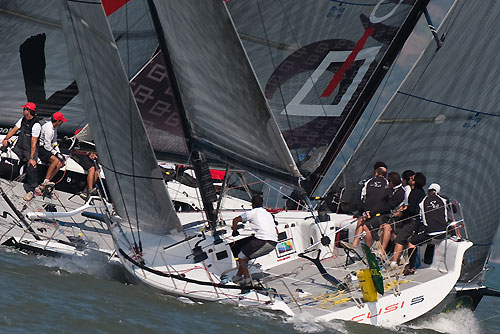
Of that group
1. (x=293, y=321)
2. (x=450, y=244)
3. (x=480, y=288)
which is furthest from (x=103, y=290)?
(x=480, y=288)

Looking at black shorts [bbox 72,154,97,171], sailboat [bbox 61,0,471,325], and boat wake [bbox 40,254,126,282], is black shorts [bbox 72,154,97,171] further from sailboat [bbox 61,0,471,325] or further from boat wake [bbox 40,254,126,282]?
sailboat [bbox 61,0,471,325]

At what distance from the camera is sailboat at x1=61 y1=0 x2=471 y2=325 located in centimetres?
1031

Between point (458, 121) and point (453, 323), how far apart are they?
3.88 meters

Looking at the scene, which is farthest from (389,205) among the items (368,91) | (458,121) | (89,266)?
(89,266)

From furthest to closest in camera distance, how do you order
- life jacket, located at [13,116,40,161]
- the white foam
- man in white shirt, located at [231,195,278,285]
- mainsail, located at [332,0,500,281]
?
mainsail, located at [332,0,500,281] < life jacket, located at [13,116,40,161] < the white foam < man in white shirt, located at [231,195,278,285]

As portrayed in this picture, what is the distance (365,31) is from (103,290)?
18.8 ft

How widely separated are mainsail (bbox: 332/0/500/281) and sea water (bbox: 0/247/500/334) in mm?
2981

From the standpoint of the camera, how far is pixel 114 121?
1062 cm

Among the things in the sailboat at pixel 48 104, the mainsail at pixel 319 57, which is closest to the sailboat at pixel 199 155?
the sailboat at pixel 48 104

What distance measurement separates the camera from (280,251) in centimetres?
1229

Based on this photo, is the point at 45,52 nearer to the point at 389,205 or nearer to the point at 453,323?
the point at 389,205

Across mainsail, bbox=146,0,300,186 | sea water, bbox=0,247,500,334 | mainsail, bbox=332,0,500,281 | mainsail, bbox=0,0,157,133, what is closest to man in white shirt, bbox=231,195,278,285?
mainsail, bbox=146,0,300,186

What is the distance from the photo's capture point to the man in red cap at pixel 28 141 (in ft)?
41.7

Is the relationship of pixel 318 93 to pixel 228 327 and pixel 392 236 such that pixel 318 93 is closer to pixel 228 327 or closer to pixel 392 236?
pixel 392 236
